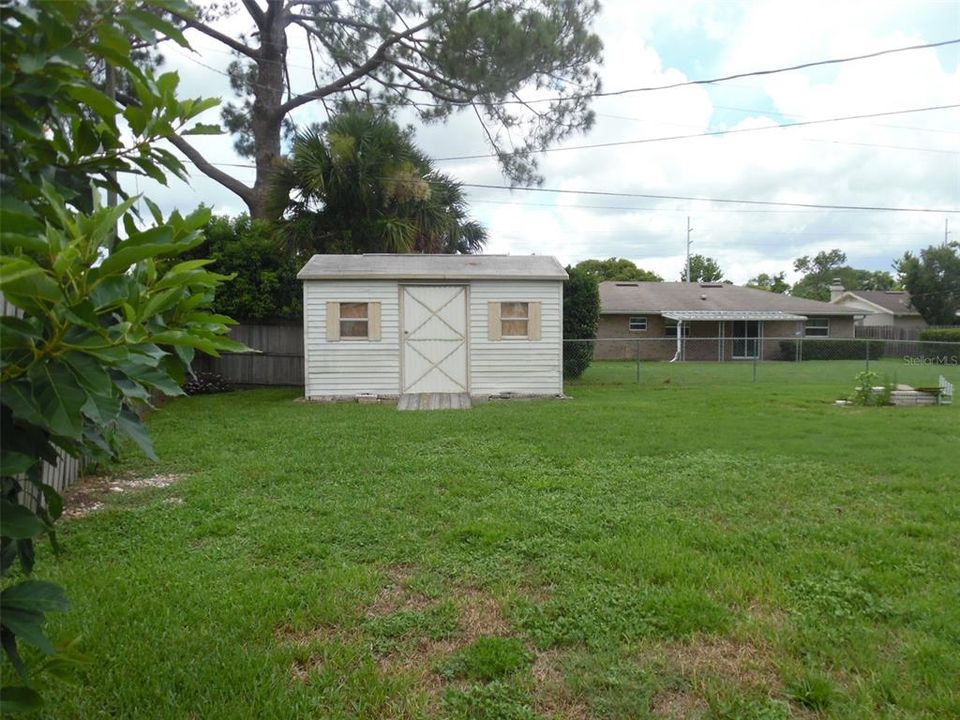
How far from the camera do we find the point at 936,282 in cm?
3656

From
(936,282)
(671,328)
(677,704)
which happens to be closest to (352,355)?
(677,704)

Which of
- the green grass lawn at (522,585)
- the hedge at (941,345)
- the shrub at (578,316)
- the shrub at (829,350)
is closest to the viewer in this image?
the green grass lawn at (522,585)

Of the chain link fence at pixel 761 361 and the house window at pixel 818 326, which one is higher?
the house window at pixel 818 326

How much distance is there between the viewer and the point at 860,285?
7319 centimetres

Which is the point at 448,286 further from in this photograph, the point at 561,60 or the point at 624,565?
the point at 624,565

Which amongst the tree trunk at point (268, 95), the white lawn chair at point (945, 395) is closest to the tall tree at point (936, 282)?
the white lawn chair at point (945, 395)

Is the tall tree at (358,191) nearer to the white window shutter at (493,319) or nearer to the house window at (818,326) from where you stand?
the white window shutter at (493,319)

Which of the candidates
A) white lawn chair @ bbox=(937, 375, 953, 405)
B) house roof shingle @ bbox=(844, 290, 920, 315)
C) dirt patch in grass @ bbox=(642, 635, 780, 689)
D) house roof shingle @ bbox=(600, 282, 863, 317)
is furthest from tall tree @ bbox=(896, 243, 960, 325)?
dirt patch in grass @ bbox=(642, 635, 780, 689)

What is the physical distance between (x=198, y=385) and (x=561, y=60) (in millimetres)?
10690

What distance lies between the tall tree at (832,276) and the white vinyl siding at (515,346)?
215 feet

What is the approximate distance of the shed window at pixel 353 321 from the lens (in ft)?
42.3

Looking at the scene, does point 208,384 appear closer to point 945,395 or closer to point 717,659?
point 717,659

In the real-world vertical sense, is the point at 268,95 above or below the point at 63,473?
above

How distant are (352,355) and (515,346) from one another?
3.15 m
